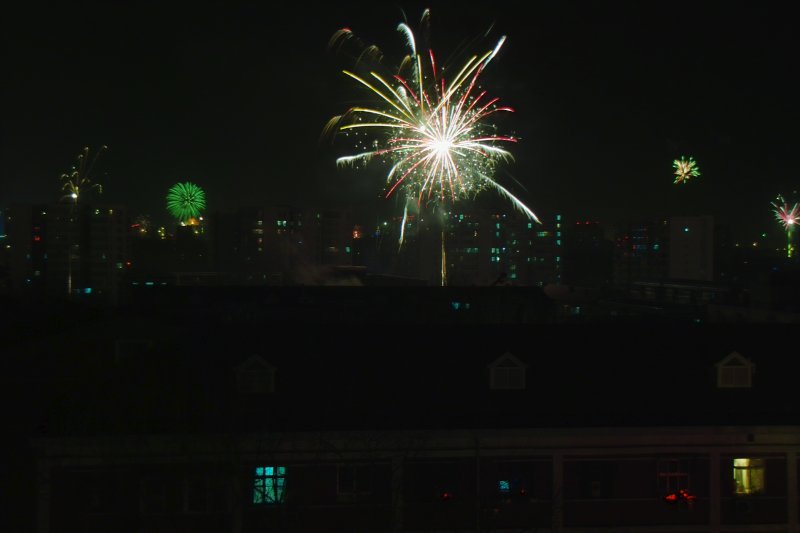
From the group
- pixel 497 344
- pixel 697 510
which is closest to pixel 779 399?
pixel 697 510

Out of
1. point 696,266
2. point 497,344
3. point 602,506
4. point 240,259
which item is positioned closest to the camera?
point 602,506

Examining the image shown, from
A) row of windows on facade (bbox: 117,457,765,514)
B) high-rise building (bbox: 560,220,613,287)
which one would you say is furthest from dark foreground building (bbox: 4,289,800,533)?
high-rise building (bbox: 560,220,613,287)

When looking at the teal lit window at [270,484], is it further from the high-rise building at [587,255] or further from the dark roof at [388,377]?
the high-rise building at [587,255]

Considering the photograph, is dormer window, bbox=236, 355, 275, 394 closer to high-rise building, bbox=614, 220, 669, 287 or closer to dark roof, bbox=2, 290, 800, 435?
dark roof, bbox=2, 290, 800, 435

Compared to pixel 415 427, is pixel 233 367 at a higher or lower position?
higher

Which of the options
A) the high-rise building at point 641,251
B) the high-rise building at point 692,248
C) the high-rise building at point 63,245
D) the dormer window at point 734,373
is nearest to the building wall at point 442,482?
the dormer window at point 734,373

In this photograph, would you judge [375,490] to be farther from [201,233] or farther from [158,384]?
[201,233]
